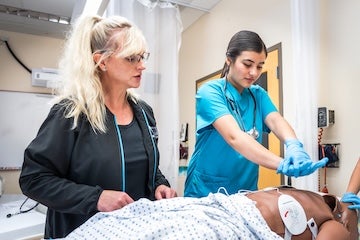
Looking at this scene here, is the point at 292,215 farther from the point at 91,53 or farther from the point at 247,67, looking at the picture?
the point at 91,53

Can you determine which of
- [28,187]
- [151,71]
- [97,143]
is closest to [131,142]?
[97,143]

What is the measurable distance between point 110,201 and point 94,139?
0.20m

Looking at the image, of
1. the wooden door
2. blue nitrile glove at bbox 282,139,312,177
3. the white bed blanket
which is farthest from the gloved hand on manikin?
the wooden door

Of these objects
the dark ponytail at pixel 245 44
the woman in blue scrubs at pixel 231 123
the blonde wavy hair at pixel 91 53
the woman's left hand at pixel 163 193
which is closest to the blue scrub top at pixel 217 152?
the woman in blue scrubs at pixel 231 123

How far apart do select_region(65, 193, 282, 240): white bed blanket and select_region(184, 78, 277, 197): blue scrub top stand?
1.14ft

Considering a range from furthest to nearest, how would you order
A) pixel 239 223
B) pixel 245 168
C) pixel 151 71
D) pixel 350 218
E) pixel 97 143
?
pixel 151 71 → pixel 245 168 → pixel 350 218 → pixel 97 143 → pixel 239 223

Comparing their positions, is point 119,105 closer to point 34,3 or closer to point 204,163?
point 204,163

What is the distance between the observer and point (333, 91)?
178 cm

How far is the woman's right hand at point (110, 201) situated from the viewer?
0.82 m

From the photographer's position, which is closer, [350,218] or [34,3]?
[350,218]

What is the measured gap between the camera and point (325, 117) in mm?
1738

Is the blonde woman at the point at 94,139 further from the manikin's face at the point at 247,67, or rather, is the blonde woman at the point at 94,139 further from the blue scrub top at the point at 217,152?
the manikin's face at the point at 247,67

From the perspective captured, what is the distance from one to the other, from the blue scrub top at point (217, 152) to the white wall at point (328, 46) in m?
0.68

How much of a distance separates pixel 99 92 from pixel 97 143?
6.9 inches
